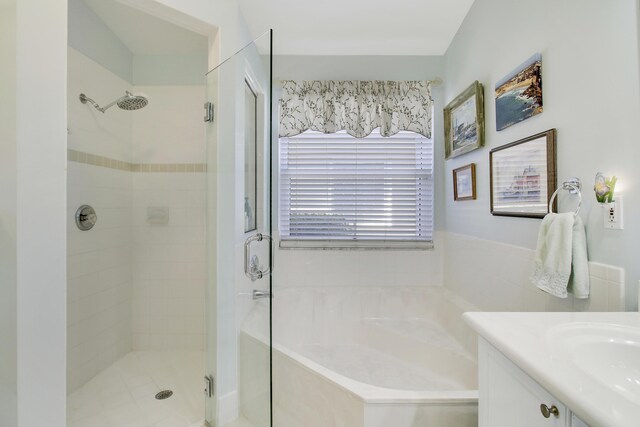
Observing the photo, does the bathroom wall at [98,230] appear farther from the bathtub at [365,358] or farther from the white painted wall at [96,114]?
the bathtub at [365,358]

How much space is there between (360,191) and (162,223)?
170 centimetres

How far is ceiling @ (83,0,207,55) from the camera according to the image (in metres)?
1.79

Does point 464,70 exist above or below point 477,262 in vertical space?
above

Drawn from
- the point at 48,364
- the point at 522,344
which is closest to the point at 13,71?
the point at 48,364

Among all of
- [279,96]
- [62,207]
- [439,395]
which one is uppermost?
[279,96]

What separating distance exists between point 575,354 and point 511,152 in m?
1.20

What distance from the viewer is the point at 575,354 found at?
696mm

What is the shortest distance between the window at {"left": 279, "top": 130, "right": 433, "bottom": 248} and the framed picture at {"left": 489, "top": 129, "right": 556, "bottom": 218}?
0.81 m

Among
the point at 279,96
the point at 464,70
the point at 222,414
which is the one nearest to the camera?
the point at 222,414

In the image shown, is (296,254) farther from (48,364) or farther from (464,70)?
(464,70)

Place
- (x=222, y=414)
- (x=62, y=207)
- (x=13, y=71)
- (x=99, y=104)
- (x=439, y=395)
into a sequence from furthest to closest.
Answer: (x=99, y=104)
(x=222, y=414)
(x=439, y=395)
(x=62, y=207)
(x=13, y=71)

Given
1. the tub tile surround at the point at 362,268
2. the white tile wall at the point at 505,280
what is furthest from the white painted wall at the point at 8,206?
the white tile wall at the point at 505,280

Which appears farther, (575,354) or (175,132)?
(175,132)

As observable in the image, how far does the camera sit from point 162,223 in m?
2.24
